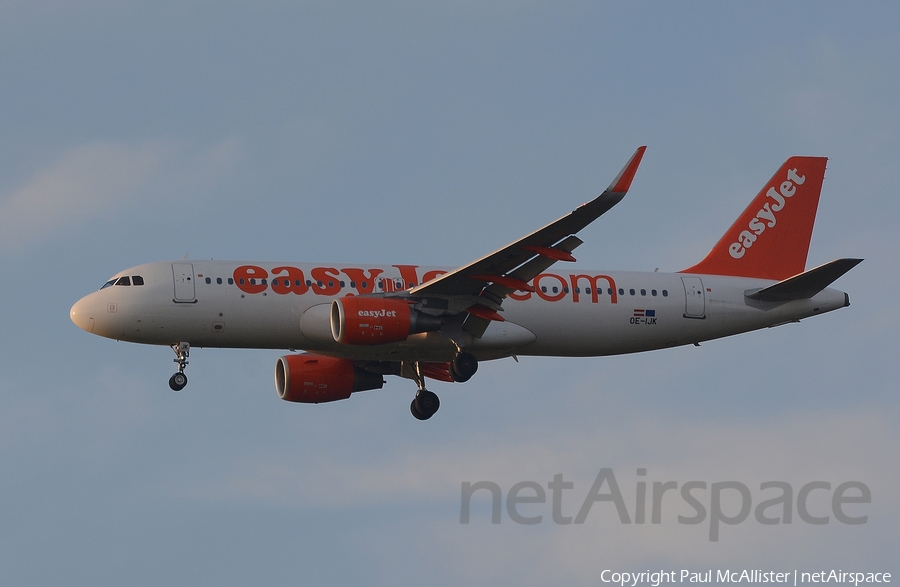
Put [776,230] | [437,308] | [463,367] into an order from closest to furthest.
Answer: [437,308], [463,367], [776,230]

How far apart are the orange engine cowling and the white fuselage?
9.27 ft

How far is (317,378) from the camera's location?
52.2m

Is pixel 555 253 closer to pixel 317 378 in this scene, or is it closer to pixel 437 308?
pixel 437 308

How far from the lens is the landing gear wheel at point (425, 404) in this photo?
171 feet

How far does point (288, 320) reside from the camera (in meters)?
47.7

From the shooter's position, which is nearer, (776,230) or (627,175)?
(627,175)

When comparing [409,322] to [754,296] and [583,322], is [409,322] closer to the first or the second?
[583,322]

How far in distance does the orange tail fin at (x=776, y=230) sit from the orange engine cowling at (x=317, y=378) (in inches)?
490

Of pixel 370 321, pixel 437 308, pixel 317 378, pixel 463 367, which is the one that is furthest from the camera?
pixel 317 378

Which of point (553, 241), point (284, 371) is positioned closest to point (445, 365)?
point (284, 371)

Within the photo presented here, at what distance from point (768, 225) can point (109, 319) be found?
932 inches

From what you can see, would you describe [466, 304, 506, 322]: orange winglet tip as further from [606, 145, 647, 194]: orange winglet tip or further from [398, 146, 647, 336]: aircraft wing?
[606, 145, 647, 194]: orange winglet tip


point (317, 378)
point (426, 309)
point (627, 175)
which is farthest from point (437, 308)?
point (627, 175)

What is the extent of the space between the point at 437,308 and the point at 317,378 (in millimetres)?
6642
